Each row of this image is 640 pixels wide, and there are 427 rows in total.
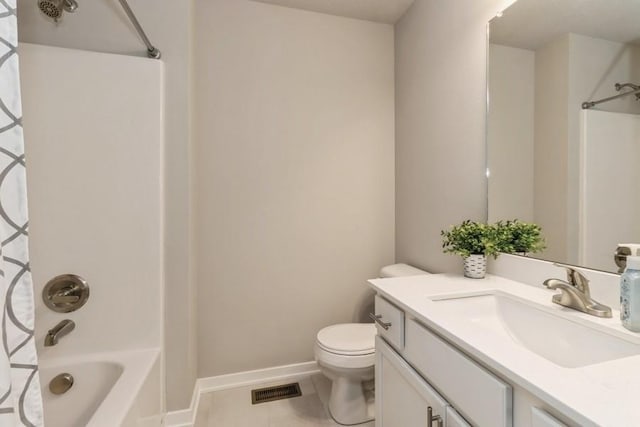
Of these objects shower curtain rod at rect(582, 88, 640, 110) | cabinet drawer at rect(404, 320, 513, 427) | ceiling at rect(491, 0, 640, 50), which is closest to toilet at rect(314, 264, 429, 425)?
cabinet drawer at rect(404, 320, 513, 427)

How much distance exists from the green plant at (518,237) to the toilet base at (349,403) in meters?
1.05

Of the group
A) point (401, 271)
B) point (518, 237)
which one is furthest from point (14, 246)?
point (401, 271)

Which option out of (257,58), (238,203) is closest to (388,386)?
(238,203)

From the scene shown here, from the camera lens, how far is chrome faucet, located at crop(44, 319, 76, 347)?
4.06 feet

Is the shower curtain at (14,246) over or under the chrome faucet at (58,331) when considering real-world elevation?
over

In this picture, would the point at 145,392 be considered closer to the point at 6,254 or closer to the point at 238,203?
the point at 6,254

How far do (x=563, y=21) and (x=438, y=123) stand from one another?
69 centimetres

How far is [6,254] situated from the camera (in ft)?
1.61

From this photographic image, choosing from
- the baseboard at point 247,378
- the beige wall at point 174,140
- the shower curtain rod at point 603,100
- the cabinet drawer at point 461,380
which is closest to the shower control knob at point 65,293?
the beige wall at point 174,140

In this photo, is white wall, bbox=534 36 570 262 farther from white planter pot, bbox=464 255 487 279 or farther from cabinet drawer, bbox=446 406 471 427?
cabinet drawer, bbox=446 406 471 427

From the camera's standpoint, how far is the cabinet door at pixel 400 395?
2.97 feet

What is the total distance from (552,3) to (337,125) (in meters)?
1.24

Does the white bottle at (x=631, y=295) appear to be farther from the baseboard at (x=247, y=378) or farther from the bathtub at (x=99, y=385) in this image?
the baseboard at (x=247, y=378)

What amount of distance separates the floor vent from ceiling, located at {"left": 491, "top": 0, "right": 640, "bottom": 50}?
222cm
